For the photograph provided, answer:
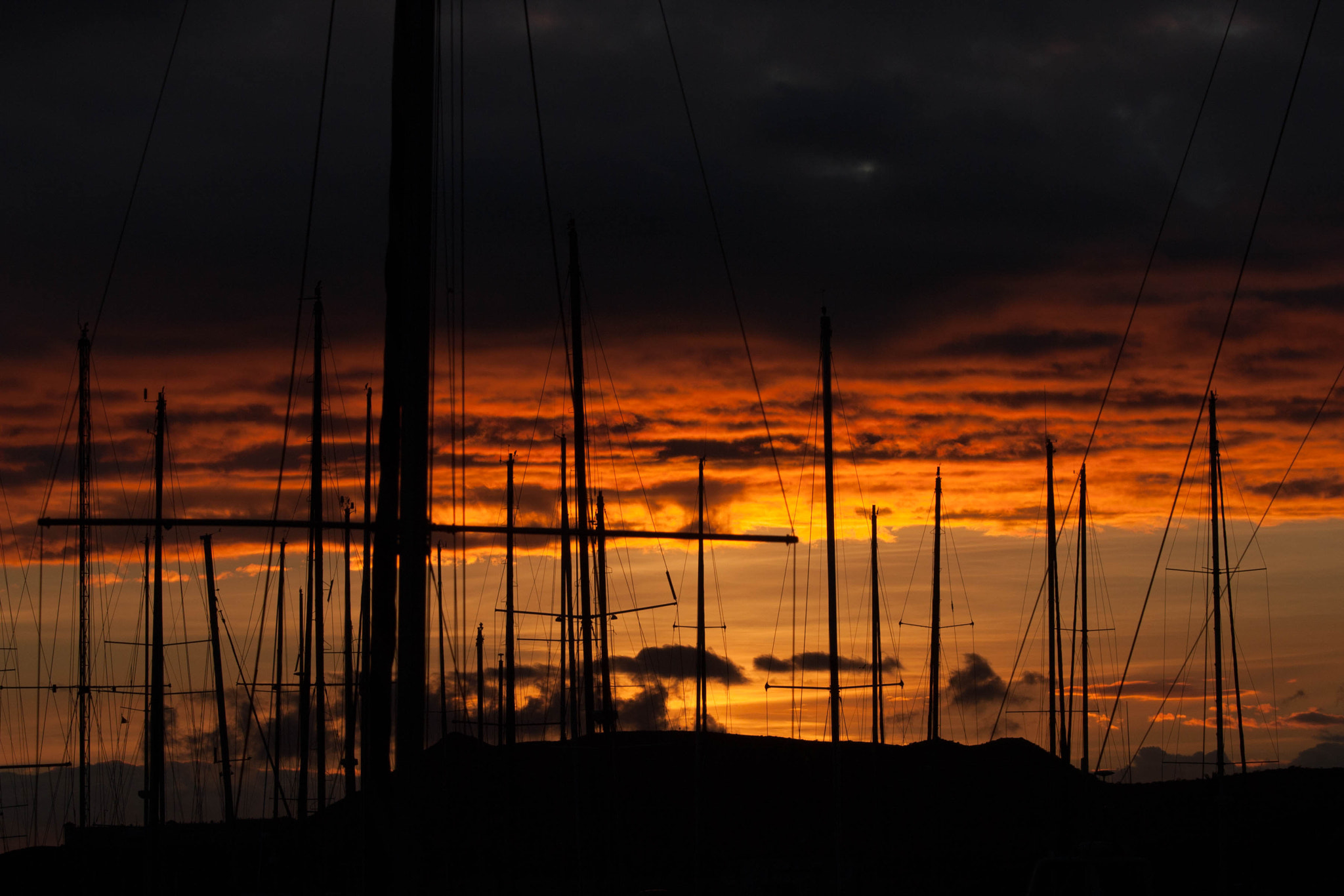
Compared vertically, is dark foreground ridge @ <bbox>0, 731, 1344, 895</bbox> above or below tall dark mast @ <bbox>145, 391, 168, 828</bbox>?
below

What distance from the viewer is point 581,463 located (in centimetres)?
2827

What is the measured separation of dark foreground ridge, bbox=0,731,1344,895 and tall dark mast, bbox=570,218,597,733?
1.77 m

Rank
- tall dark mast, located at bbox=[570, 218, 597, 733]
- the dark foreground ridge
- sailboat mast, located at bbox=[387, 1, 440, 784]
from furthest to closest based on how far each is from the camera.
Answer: the dark foreground ridge < tall dark mast, located at bbox=[570, 218, 597, 733] < sailboat mast, located at bbox=[387, 1, 440, 784]

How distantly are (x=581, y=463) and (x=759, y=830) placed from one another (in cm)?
3424

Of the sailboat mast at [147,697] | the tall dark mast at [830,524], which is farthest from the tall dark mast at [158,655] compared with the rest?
the tall dark mast at [830,524]

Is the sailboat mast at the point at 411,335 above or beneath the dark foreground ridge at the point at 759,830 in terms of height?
above

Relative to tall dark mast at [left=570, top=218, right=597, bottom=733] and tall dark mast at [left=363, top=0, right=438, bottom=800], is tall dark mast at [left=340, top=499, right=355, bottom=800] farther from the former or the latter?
tall dark mast at [left=363, top=0, right=438, bottom=800]

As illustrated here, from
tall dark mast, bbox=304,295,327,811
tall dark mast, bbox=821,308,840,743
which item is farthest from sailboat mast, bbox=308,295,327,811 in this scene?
tall dark mast, bbox=821,308,840,743

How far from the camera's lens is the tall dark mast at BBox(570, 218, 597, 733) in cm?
2741

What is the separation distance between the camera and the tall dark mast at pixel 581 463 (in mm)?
27406

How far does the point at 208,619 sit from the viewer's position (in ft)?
121

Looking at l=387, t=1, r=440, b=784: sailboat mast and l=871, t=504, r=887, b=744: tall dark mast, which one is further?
l=871, t=504, r=887, b=744: tall dark mast

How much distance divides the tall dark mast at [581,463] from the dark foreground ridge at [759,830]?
5.80ft

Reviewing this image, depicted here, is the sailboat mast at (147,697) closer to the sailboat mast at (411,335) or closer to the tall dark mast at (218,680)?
the tall dark mast at (218,680)
